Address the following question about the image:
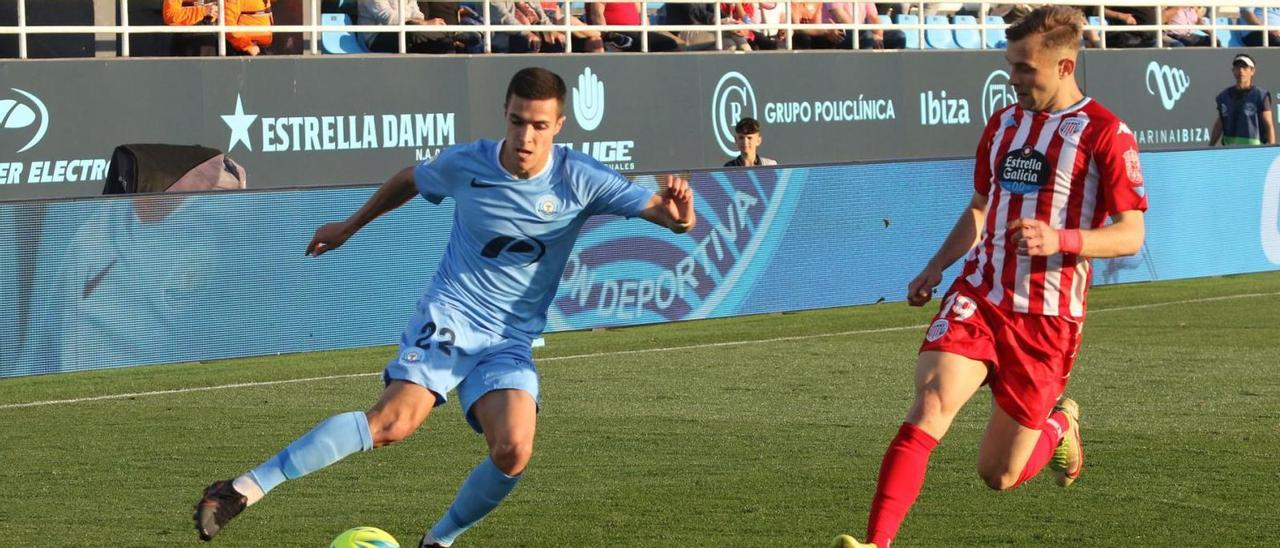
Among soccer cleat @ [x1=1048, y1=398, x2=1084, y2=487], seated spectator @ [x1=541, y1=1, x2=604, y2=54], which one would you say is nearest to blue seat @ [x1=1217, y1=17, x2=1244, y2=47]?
seated spectator @ [x1=541, y1=1, x2=604, y2=54]

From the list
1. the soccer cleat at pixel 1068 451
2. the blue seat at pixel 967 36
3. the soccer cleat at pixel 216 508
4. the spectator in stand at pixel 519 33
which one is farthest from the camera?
the blue seat at pixel 967 36

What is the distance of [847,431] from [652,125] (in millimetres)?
10539

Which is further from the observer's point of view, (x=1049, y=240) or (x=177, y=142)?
(x=177, y=142)

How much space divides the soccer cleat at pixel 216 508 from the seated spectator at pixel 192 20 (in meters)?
11.5

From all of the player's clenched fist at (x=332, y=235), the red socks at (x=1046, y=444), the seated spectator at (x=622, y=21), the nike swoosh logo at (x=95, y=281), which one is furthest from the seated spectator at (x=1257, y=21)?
the player's clenched fist at (x=332, y=235)

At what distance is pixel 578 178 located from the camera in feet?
21.6

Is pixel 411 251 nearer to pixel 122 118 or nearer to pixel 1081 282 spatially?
pixel 122 118

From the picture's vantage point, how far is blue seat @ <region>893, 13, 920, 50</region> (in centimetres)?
2336

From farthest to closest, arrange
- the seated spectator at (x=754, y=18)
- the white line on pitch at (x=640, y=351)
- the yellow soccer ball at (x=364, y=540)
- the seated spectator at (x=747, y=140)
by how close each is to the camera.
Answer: the seated spectator at (x=754, y=18) → the seated spectator at (x=747, y=140) → the white line on pitch at (x=640, y=351) → the yellow soccer ball at (x=364, y=540)

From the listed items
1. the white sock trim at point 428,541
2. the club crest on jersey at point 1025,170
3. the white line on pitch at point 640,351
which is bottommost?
the white line on pitch at point 640,351

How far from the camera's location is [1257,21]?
27375mm

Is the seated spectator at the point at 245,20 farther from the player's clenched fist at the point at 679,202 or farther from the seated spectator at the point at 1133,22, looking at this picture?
the seated spectator at the point at 1133,22

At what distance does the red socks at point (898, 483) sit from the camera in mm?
5844

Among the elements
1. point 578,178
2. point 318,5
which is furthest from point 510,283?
point 318,5
